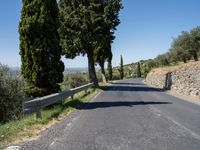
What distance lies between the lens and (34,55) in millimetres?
18547

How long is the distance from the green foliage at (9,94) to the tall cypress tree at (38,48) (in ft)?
2.66

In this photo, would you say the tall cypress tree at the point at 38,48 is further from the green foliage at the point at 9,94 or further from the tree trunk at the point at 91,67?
the tree trunk at the point at 91,67

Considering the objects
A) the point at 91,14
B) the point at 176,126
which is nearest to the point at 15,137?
the point at 176,126

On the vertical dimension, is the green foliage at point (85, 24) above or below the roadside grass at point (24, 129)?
above

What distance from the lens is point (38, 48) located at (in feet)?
61.1

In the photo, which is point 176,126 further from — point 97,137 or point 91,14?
point 91,14

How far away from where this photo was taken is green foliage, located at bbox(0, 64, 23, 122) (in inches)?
656

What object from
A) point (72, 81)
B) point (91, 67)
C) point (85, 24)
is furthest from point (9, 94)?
point (91, 67)

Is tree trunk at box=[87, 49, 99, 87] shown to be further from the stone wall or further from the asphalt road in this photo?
the asphalt road

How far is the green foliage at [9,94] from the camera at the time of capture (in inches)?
656

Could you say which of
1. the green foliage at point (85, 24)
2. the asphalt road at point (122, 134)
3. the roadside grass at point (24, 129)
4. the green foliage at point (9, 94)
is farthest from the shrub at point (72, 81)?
the asphalt road at point (122, 134)

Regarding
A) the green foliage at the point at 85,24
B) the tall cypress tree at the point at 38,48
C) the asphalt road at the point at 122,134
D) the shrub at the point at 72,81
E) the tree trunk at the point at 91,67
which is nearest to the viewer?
the asphalt road at the point at 122,134

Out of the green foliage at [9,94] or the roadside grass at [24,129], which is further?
the green foliage at [9,94]

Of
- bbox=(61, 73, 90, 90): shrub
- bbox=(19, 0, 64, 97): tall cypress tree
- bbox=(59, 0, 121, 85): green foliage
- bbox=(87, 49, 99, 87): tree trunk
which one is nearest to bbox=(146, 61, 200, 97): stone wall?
bbox=(59, 0, 121, 85): green foliage
